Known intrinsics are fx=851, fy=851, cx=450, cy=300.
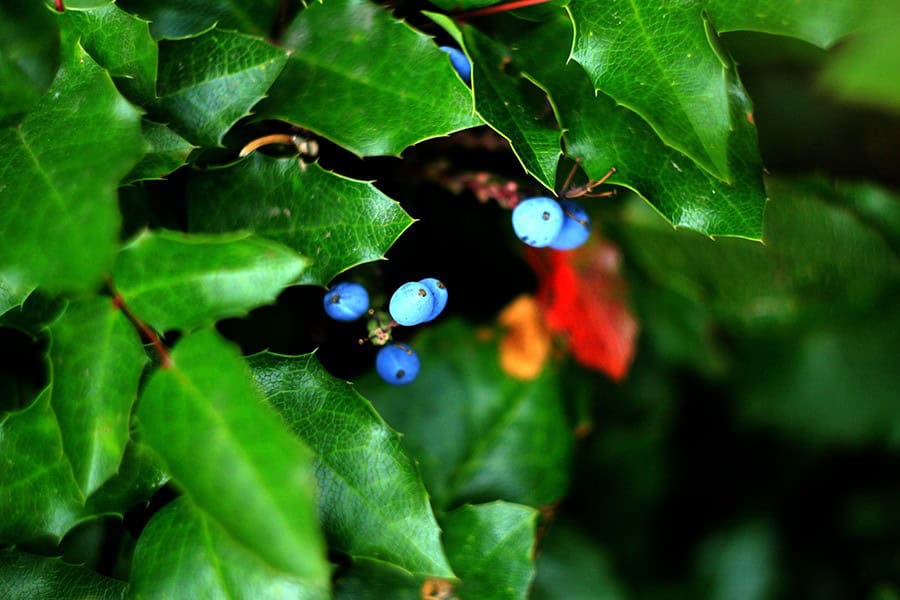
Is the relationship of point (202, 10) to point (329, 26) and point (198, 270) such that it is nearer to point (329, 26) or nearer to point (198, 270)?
point (329, 26)

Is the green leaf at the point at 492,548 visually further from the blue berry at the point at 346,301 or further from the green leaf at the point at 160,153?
the green leaf at the point at 160,153

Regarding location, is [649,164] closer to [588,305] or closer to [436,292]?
[436,292]

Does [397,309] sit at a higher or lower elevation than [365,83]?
lower

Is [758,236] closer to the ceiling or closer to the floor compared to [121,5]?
closer to the floor

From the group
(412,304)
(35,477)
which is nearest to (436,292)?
(412,304)

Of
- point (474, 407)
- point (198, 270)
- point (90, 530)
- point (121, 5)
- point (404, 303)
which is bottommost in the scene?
point (474, 407)

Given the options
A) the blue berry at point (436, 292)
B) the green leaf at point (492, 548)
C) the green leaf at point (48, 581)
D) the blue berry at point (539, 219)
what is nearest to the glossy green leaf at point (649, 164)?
the blue berry at point (539, 219)

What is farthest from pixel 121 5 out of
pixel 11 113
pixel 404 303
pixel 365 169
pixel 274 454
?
pixel 274 454
